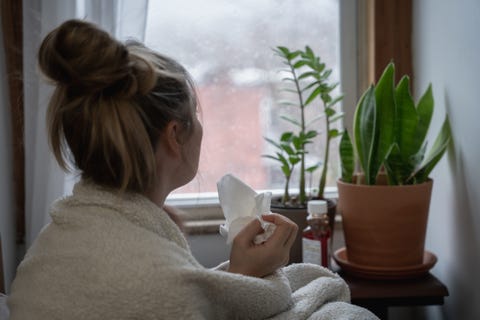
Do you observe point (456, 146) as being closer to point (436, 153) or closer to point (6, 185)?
point (436, 153)

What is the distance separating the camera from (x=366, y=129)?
1314mm

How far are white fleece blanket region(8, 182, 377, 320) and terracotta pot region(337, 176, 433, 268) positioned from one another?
20.6 inches

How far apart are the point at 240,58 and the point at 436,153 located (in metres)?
0.67

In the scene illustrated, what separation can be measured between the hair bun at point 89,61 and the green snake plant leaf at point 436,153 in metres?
0.78

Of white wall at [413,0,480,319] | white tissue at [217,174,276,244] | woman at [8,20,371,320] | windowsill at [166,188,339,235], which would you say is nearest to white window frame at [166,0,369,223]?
windowsill at [166,188,339,235]

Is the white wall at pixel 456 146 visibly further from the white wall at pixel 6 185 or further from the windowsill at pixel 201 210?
the white wall at pixel 6 185

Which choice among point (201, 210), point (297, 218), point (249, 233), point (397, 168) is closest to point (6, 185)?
point (201, 210)

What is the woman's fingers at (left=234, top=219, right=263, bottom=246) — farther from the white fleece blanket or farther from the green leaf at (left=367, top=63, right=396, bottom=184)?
the green leaf at (left=367, top=63, right=396, bottom=184)

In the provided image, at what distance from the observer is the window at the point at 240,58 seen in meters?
1.69

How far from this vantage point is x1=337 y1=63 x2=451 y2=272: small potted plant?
49.6 inches

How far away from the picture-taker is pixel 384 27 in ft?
5.23

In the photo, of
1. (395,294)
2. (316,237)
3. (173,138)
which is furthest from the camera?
(316,237)

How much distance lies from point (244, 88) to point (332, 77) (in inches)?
10.5

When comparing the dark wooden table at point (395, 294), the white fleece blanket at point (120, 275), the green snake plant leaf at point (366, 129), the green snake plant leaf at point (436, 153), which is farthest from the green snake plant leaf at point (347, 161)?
the white fleece blanket at point (120, 275)
